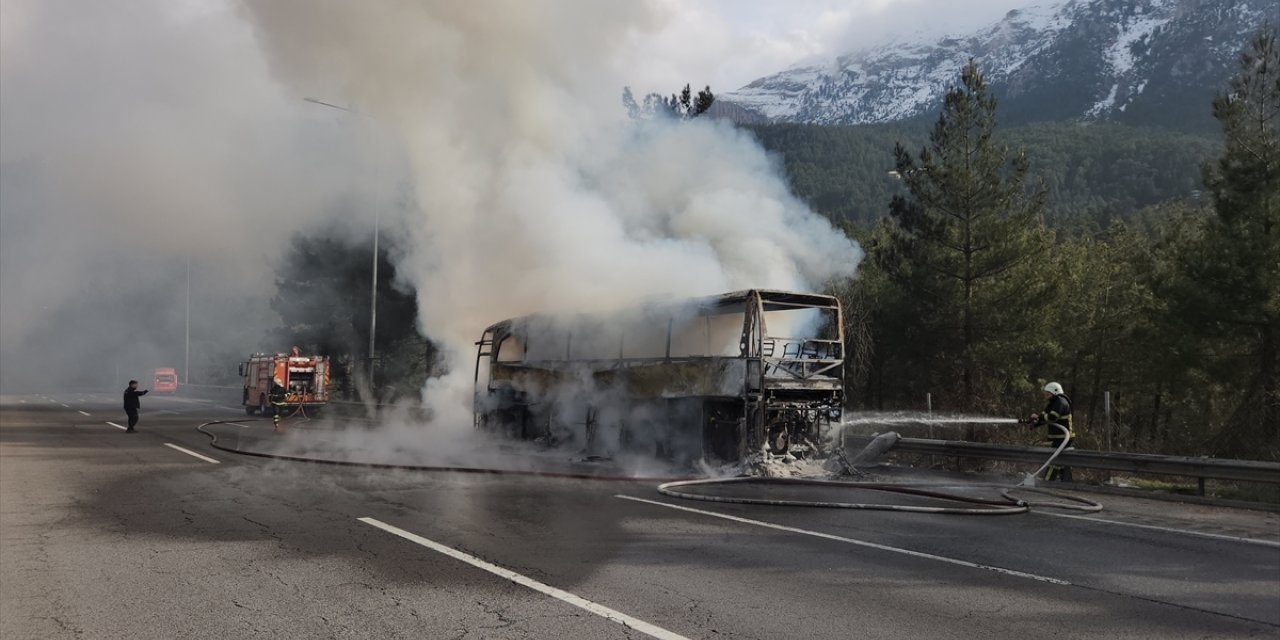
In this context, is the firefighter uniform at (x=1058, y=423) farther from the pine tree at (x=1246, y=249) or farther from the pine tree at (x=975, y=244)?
the pine tree at (x=975, y=244)

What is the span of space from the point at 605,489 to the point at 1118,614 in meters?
6.23

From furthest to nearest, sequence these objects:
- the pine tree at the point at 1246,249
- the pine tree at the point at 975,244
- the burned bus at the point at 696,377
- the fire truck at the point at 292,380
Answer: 1. the fire truck at the point at 292,380
2. the pine tree at the point at 975,244
3. the pine tree at the point at 1246,249
4. the burned bus at the point at 696,377

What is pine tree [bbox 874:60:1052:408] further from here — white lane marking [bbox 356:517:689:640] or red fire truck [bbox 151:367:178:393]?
red fire truck [bbox 151:367:178:393]

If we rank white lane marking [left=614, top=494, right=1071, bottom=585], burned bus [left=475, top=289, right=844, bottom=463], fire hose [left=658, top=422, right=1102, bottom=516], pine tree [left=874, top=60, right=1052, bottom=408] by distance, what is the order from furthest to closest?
1. pine tree [left=874, top=60, right=1052, bottom=408]
2. burned bus [left=475, top=289, right=844, bottom=463]
3. fire hose [left=658, top=422, right=1102, bottom=516]
4. white lane marking [left=614, top=494, right=1071, bottom=585]

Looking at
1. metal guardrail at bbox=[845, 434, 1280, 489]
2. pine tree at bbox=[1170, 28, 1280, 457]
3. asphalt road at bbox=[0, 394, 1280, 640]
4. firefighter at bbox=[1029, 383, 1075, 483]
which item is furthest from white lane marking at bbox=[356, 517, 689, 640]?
pine tree at bbox=[1170, 28, 1280, 457]

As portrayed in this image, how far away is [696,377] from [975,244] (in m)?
13.6

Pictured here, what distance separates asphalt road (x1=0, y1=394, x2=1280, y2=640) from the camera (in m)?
4.72

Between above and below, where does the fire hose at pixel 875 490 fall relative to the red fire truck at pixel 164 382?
below

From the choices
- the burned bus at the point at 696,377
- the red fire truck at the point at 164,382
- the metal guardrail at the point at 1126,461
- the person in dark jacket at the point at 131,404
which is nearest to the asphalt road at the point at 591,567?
the metal guardrail at the point at 1126,461

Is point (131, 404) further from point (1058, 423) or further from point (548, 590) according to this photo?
point (1058, 423)

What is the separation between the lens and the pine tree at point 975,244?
21875 millimetres

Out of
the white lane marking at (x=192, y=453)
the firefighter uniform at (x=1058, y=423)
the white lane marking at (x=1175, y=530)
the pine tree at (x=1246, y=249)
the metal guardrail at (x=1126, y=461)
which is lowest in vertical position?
the white lane marking at (x=192, y=453)

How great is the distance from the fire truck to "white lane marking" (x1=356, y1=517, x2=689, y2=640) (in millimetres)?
23867

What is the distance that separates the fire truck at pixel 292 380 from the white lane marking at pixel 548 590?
23867mm
